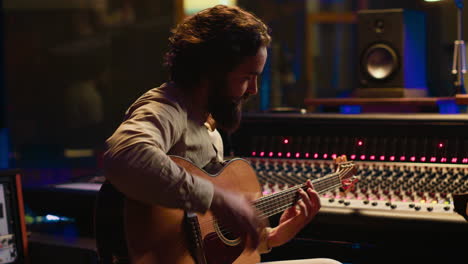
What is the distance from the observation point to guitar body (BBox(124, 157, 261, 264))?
5.83 ft

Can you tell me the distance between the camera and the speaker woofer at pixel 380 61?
307 cm

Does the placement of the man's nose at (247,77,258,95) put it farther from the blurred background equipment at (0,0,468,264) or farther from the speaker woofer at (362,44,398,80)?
the speaker woofer at (362,44,398,80)

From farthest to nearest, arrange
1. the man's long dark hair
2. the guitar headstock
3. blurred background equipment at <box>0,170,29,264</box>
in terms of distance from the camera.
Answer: blurred background equipment at <box>0,170,29,264</box> < the guitar headstock < the man's long dark hair

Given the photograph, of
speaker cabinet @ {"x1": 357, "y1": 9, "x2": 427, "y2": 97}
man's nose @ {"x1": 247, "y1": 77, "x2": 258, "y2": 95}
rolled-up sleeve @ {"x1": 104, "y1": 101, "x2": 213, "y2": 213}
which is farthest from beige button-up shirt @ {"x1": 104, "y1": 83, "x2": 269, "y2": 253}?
speaker cabinet @ {"x1": 357, "y1": 9, "x2": 427, "y2": 97}

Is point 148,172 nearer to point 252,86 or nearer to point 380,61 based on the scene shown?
point 252,86

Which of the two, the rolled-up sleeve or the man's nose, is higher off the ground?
the man's nose

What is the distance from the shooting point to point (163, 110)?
1853mm

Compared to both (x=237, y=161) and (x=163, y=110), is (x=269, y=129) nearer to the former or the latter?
(x=237, y=161)

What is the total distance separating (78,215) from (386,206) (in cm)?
146

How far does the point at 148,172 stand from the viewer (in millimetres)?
1677

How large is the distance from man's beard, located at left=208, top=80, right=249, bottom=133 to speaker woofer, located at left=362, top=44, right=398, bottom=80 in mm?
1156

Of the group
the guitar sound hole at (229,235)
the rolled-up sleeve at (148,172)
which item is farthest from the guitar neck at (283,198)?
the rolled-up sleeve at (148,172)

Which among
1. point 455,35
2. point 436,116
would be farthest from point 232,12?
point 455,35

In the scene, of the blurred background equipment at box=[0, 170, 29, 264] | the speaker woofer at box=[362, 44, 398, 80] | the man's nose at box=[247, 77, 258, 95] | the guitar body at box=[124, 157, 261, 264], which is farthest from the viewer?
the speaker woofer at box=[362, 44, 398, 80]
